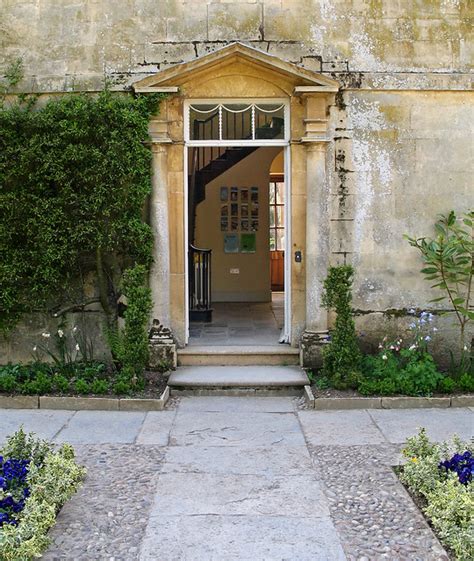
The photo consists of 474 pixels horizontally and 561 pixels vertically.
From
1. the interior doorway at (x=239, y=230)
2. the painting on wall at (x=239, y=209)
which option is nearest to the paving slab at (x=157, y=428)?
the interior doorway at (x=239, y=230)

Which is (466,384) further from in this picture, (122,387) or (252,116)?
(252,116)

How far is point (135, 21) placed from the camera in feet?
25.5

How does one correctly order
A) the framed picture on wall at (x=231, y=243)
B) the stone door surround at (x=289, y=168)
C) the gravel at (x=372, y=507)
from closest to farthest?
1. the gravel at (x=372, y=507)
2. the stone door surround at (x=289, y=168)
3. the framed picture on wall at (x=231, y=243)

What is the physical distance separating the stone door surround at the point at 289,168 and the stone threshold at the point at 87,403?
4.16 feet

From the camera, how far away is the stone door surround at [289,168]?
25.3 ft

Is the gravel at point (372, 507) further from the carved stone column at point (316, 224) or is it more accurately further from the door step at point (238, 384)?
the carved stone column at point (316, 224)

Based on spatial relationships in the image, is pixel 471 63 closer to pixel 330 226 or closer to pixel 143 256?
pixel 330 226

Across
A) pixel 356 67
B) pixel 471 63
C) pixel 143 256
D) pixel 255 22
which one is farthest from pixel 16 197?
pixel 471 63

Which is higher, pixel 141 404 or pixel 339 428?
pixel 141 404

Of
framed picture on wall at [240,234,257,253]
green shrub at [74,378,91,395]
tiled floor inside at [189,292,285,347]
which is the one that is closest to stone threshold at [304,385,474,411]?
tiled floor inside at [189,292,285,347]

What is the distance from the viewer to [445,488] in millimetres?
4234

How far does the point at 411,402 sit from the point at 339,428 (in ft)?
3.42

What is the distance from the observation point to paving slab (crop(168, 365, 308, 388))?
735 centimetres

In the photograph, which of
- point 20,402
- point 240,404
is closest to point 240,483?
point 240,404
